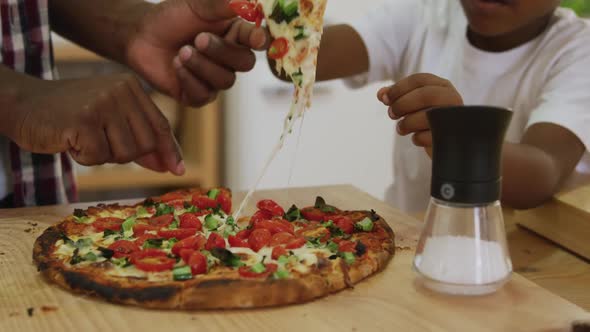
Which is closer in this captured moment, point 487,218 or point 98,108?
point 487,218

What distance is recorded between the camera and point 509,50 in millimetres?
1913

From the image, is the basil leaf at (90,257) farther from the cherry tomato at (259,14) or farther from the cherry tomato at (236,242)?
the cherry tomato at (259,14)

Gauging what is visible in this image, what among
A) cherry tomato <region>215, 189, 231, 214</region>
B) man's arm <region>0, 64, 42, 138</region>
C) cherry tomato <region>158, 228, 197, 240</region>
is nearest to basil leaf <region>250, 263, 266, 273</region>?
cherry tomato <region>158, 228, 197, 240</region>

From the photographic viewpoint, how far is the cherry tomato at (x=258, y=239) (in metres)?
1.21

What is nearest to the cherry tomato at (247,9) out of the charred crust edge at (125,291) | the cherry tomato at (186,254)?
the cherry tomato at (186,254)

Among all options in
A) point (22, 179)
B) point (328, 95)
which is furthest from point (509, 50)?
point (328, 95)

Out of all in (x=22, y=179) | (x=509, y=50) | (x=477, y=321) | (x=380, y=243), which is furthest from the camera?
(x=509, y=50)

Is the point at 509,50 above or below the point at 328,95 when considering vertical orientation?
above

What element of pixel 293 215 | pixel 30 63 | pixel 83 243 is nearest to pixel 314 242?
pixel 293 215

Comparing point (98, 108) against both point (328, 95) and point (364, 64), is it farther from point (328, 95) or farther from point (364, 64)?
point (328, 95)

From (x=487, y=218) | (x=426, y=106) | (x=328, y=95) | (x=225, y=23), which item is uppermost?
(x=225, y=23)

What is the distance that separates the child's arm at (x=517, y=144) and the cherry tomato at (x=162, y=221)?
447mm

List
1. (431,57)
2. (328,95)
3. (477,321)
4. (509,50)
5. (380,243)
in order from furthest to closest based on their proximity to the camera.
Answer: (328,95) → (431,57) → (509,50) → (380,243) → (477,321)

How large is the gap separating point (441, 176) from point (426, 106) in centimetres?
31
